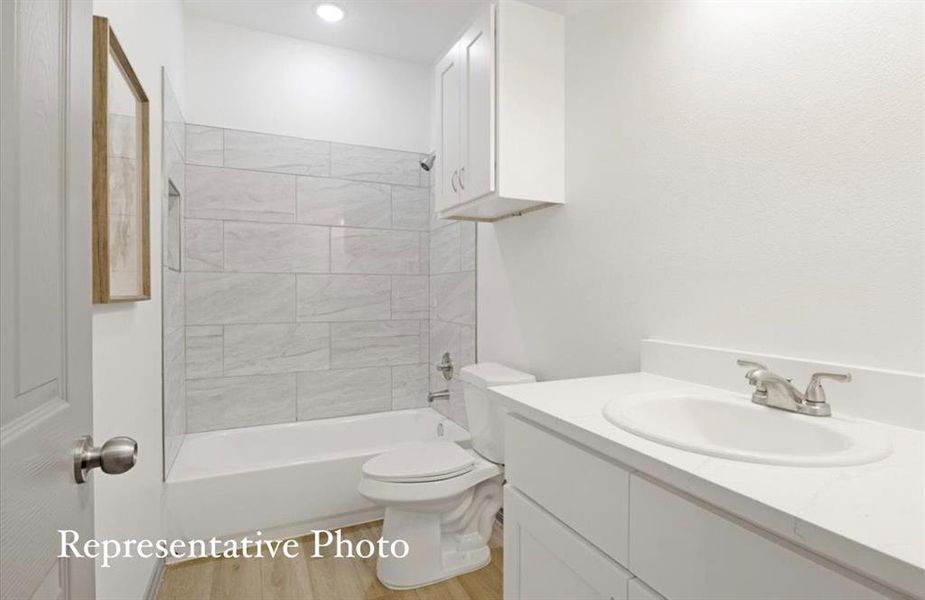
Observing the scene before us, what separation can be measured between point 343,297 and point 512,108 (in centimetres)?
166

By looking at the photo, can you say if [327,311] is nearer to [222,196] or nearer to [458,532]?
[222,196]

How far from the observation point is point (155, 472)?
1.79m

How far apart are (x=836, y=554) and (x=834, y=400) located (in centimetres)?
60

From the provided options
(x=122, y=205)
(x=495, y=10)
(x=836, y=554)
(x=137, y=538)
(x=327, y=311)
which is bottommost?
(x=137, y=538)

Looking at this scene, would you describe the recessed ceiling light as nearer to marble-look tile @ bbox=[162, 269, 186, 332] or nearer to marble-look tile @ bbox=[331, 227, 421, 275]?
marble-look tile @ bbox=[331, 227, 421, 275]

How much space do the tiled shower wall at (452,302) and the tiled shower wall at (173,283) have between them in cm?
144

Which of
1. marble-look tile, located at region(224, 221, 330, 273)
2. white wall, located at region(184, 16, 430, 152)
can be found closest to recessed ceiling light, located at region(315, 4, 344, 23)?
white wall, located at region(184, 16, 430, 152)

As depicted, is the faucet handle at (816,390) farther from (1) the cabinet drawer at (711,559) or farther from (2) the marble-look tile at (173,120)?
(2) the marble-look tile at (173,120)

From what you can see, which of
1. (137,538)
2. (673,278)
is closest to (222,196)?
(137,538)

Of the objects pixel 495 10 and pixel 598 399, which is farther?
pixel 495 10

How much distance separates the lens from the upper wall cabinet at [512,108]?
1653 mm

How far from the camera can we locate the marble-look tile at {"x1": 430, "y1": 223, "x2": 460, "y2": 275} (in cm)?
270

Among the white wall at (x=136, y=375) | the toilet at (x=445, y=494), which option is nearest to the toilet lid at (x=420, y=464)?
the toilet at (x=445, y=494)

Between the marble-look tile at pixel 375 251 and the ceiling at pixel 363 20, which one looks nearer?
the ceiling at pixel 363 20
